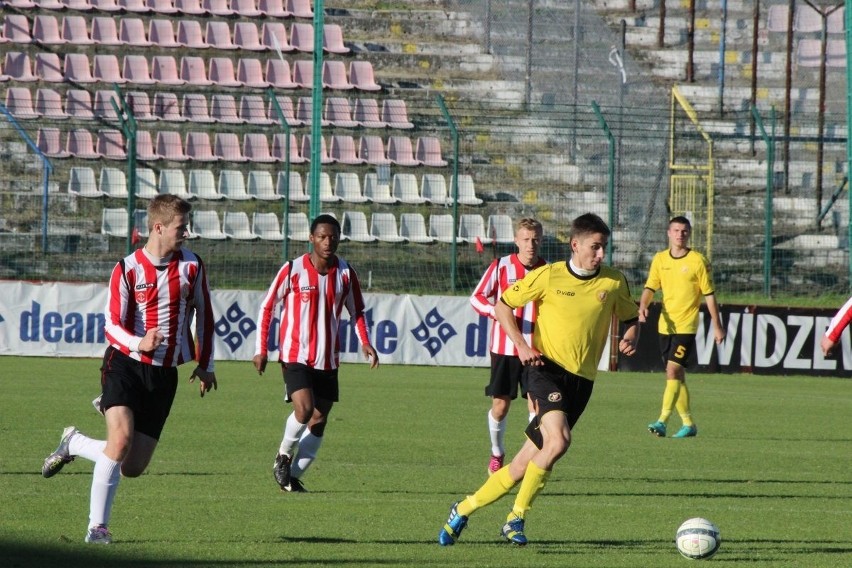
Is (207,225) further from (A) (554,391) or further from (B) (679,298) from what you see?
(A) (554,391)

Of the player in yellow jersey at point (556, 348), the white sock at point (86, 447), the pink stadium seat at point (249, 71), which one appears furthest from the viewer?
the pink stadium seat at point (249, 71)

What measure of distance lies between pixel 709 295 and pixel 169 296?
7.96 m

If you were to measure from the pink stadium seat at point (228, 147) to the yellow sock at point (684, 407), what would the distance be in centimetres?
1401

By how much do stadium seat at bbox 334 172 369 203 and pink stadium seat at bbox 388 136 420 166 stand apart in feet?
3.47

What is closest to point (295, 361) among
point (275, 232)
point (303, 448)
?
point (303, 448)

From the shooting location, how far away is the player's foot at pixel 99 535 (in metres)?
6.60

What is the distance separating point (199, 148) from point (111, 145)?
178 centimetres

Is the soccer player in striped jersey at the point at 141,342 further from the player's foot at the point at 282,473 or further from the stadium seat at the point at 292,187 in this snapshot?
the stadium seat at the point at 292,187

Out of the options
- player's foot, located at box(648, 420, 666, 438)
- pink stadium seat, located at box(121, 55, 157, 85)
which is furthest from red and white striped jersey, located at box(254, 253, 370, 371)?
pink stadium seat, located at box(121, 55, 157, 85)

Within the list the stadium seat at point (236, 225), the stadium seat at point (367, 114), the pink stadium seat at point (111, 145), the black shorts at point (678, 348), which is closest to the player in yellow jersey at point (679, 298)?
the black shorts at point (678, 348)

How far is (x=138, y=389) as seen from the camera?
6898 mm

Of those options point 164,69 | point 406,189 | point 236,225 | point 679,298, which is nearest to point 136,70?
point 164,69

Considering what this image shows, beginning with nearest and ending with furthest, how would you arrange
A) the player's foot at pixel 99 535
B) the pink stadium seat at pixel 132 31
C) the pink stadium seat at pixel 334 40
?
the player's foot at pixel 99 535
the pink stadium seat at pixel 132 31
the pink stadium seat at pixel 334 40

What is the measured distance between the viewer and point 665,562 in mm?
6773
